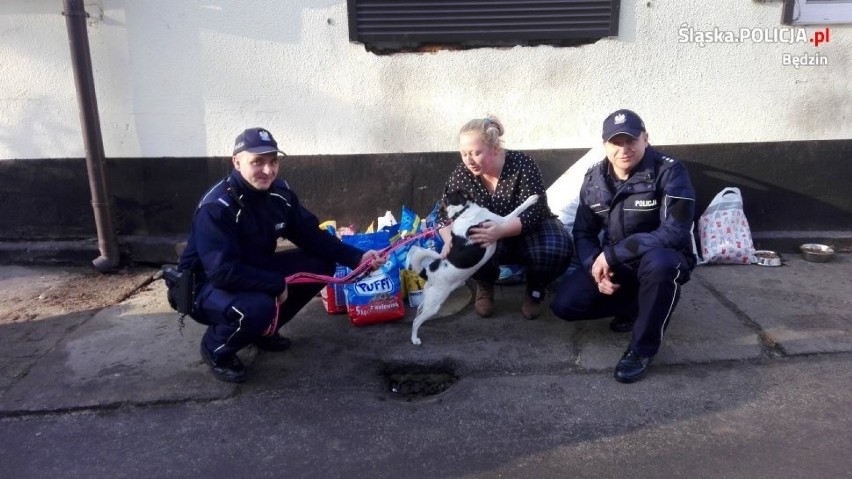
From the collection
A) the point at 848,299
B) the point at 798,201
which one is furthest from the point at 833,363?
the point at 798,201

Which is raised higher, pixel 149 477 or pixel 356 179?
pixel 356 179

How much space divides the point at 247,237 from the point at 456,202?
3.91 ft

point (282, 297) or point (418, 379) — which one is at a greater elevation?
point (282, 297)

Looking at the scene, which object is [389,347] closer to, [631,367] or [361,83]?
[631,367]

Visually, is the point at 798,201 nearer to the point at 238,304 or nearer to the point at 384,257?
the point at 384,257

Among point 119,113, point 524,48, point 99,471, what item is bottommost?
point 99,471

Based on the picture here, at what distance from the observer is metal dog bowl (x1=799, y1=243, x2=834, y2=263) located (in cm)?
472

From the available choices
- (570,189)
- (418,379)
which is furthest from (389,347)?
(570,189)

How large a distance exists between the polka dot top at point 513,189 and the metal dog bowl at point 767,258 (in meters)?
2.03

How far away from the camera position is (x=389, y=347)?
3.67m

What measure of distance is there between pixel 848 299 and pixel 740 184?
1.22m

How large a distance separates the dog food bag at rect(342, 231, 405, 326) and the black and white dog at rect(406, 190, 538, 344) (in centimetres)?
28

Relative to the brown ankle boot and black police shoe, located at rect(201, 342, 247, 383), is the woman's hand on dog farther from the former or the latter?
black police shoe, located at rect(201, 342, 247, 383)

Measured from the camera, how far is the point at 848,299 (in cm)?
403
